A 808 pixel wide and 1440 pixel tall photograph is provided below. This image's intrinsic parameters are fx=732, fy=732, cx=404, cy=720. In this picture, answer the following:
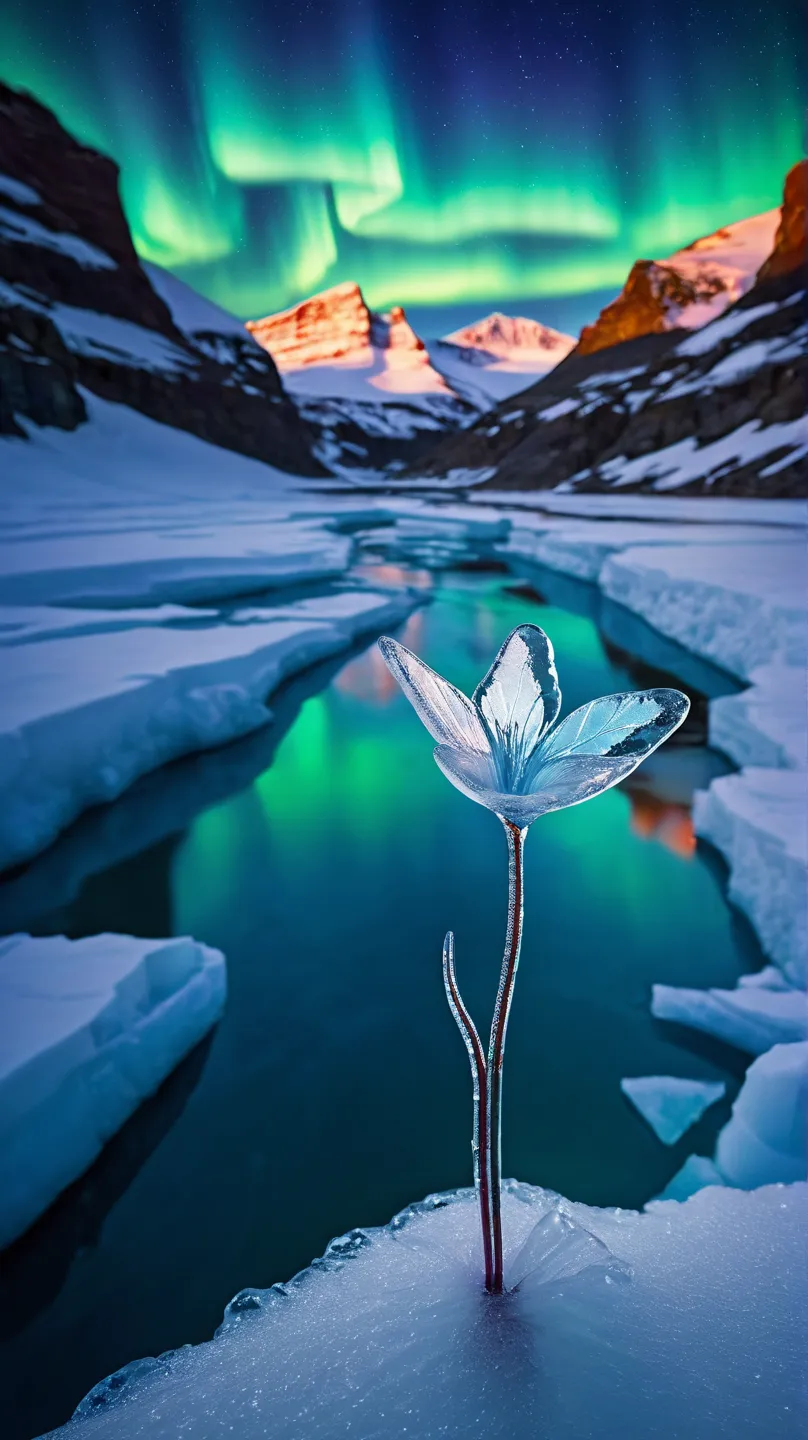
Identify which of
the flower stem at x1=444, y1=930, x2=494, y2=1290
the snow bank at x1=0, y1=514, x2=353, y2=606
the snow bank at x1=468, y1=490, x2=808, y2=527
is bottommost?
the flower stem at x1=444, y1=930, x2=494, y2=1290

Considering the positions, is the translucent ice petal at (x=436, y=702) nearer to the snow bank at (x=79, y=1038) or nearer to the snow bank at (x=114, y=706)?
the snow bank at (x=79, y=1038)

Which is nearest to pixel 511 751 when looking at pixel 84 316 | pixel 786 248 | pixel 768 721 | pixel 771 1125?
pixel 771 1125

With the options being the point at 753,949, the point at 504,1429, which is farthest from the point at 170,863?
the point at 504,1429

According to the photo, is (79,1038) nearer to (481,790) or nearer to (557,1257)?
(557,1257)

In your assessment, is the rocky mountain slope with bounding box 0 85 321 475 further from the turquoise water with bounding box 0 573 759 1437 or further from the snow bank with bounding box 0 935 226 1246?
the snow bank with bounding box 0 935 226 1246

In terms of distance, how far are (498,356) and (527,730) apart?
109m

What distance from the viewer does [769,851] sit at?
253 cm

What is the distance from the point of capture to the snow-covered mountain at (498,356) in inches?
3465

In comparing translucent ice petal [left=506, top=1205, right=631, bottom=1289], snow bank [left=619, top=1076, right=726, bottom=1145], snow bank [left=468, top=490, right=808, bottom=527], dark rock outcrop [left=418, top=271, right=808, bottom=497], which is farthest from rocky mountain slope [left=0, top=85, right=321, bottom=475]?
translucent ice petal [left=506, top=1205, right=631, bottom=1289]

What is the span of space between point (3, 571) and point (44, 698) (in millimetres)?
3229

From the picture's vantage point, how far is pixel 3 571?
19.9ft

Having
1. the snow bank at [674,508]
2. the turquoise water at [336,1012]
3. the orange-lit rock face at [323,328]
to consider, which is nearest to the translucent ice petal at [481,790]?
the turquoise water at [336,1012]

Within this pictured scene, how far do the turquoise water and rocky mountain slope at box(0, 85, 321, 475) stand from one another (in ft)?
70.5

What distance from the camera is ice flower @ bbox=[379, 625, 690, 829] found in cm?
58
